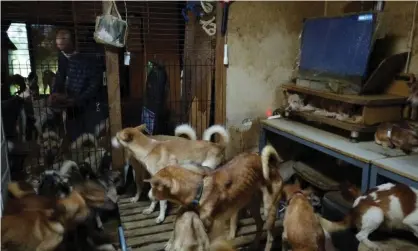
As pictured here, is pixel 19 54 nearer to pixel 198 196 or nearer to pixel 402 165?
pixel 198 196

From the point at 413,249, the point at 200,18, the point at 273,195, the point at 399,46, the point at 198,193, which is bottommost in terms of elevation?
the point at 413,249

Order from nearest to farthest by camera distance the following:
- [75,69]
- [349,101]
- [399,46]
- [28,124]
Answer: [349,101], [399,46], [75,69], [28,124]

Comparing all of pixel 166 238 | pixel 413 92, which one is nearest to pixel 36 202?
pixel 166 238

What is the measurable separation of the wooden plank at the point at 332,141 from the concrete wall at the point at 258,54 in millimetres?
349

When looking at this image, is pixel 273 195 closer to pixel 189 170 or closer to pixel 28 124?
pixel 189 170

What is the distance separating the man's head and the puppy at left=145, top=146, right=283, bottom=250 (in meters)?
2.28

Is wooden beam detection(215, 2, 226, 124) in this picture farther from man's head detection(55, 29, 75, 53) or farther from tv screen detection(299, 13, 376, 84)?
man's head detection(55, 29, 75, 53)

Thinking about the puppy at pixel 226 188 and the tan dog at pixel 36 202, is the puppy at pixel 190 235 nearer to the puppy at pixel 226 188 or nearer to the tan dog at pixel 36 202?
the puppy at pixel 226 188

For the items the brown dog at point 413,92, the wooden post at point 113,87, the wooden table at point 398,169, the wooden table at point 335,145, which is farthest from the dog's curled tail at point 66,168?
the brown dog at point 413,92

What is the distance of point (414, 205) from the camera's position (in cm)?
204

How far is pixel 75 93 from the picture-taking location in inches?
139

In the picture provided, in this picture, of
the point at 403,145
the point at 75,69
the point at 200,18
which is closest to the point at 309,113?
the point at 403,145

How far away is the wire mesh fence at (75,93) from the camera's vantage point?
3521mm

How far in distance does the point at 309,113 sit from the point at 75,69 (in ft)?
8.06
